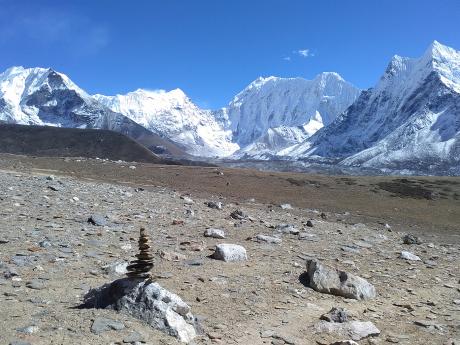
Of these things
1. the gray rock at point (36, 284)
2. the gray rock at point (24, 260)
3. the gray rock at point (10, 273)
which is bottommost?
the gray rock at point (36, 284)

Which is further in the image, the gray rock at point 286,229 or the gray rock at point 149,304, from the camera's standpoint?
the gray rock at point 286,229

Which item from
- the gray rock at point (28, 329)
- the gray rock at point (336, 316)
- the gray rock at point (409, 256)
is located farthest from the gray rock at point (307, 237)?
the gray rock at point (28, 329)

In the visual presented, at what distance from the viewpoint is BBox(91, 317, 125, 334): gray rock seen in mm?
7301

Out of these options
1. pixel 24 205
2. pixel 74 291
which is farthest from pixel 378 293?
pixel 24 205

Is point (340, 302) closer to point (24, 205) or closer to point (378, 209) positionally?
point (24, 205)

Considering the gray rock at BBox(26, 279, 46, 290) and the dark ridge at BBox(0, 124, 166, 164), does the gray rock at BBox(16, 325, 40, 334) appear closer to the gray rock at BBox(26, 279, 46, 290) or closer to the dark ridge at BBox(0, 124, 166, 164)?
the gray rock at BBox(26, 279, 46, 290)

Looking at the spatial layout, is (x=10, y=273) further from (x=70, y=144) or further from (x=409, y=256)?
(x=70, y=144)

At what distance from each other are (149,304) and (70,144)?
16716cm

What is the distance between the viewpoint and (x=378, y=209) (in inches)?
1601

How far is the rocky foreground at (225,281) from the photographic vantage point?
779cm

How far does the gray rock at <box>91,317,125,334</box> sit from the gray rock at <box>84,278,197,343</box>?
1.17 feet

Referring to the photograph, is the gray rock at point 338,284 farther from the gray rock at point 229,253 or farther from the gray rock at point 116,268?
the gray rock at point 116,268

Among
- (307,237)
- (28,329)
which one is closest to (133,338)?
(28,329)

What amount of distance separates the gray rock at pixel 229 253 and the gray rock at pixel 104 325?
16.3 ft
